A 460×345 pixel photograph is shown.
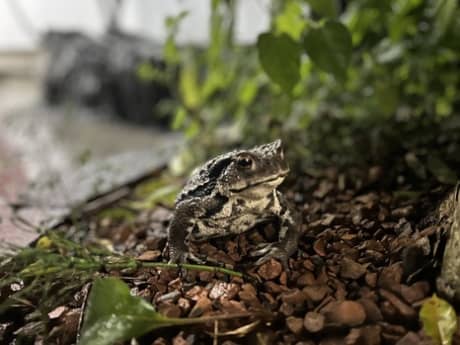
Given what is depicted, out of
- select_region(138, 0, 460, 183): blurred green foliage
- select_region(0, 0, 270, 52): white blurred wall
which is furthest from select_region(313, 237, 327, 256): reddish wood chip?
select_region(0, 0, 270, 52): white blurred wall

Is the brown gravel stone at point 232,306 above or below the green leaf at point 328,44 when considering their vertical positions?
below

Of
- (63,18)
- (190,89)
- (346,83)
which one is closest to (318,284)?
(346,83)

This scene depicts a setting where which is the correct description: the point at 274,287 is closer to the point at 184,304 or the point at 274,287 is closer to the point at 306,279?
the point at 306,279

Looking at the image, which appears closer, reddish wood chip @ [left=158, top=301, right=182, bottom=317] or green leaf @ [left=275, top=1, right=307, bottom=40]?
reddish wood chip @ [left=158, top=301, right=182, bottom=317]

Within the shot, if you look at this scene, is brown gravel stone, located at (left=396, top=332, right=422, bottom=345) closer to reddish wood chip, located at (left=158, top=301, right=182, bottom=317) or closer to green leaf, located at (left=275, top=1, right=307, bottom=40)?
reddish wood chip, located at (left=158, top=301, right=182, bottom=317)

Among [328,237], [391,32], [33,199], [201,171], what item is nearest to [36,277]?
[201,171]

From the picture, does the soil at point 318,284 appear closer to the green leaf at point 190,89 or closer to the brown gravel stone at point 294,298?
the brown gravel stone at point 294,298

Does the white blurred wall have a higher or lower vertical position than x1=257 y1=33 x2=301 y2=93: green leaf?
higher

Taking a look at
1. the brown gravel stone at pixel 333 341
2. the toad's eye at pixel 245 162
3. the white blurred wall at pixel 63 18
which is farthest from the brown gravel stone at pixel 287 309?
the white blurred wall at pixel 63 18
